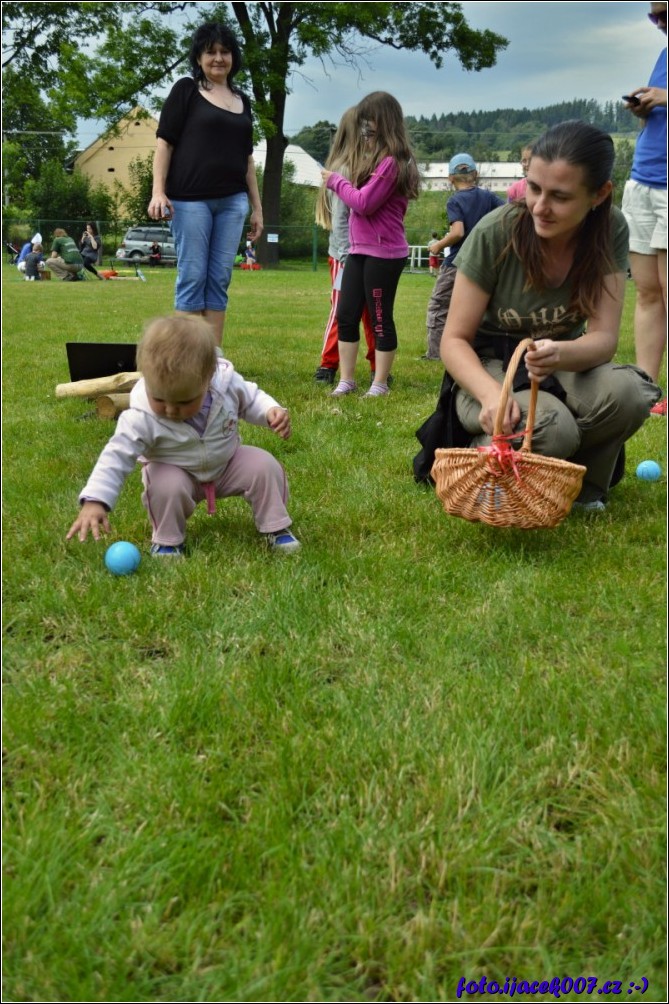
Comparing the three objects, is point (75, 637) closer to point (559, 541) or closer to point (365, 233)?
point (559, 541)

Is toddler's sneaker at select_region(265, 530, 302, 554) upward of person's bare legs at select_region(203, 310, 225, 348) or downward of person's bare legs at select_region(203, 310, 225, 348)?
downward

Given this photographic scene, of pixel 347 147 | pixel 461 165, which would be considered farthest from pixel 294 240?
pixel 347 147

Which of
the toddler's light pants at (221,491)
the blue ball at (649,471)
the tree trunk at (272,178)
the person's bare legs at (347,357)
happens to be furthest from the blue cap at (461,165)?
the toddler's light pants at (221,491)

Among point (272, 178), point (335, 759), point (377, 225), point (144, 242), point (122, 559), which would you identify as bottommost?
point (335, 759)

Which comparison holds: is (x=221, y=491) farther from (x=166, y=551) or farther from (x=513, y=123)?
(x=513, y=123)

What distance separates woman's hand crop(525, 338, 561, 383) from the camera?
2.87m

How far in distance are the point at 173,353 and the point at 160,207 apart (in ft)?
8.45

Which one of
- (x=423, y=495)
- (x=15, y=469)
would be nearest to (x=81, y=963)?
(x=423, y=495)

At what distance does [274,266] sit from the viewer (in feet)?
76.3

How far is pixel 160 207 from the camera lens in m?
4.88

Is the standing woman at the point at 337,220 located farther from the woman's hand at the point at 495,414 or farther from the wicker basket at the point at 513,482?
the wicker basket at the point at 513,482

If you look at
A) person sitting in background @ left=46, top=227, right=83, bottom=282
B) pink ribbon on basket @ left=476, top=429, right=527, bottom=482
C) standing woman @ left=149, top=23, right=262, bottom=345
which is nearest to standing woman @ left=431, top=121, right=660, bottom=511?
pink ribbon on basket @ left=476, top=429, right=527, bottom=482

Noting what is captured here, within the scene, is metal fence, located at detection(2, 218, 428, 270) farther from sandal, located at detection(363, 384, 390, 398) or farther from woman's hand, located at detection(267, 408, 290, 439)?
woman's hand, located at detection(267, 408, 290, 439)

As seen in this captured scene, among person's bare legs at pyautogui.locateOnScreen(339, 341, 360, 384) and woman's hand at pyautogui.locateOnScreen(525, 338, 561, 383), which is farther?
person's bare legs at pyautogui.locateOnScreen(339, 341, 360, 384)
